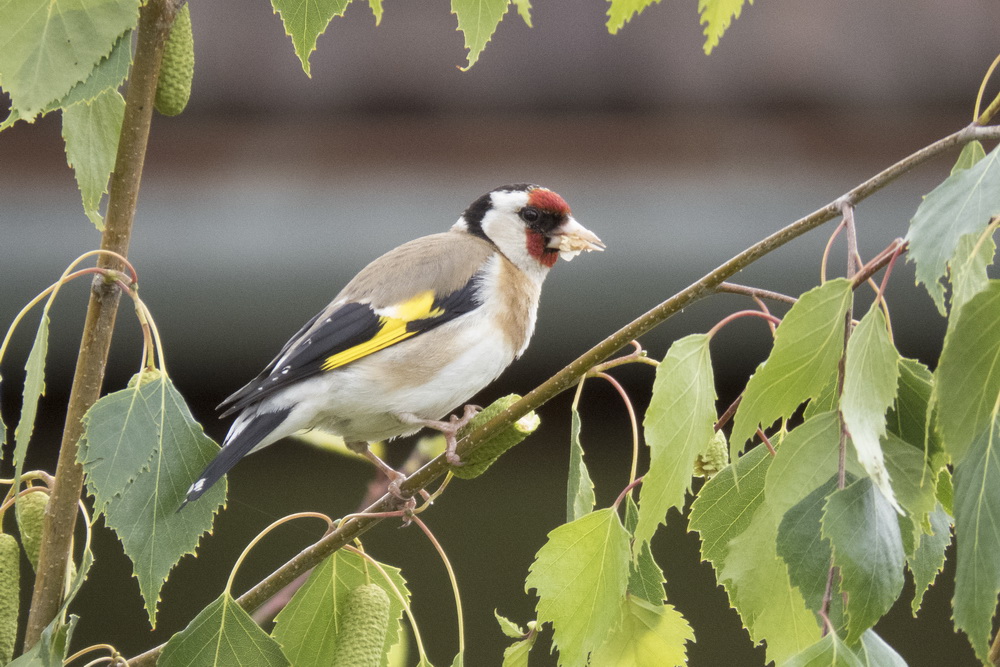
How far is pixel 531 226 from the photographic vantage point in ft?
6.83

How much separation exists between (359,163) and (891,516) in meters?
1.56

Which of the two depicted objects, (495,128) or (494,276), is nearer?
(494,276)

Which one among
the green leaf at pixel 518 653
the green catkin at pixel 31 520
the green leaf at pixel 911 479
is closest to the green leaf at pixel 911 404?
the green leaf at pixel 911 479

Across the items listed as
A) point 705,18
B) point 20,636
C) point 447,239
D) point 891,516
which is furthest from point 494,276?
point 20,636

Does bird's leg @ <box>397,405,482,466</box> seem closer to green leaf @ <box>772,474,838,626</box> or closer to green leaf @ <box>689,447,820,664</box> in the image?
green leaf @ <box>689,447,820,664</box>

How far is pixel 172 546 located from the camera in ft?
3.14

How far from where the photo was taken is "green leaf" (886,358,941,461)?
2.74ft

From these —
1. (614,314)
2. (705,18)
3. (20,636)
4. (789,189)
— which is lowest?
(20,636)

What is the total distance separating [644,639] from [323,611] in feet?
1.00

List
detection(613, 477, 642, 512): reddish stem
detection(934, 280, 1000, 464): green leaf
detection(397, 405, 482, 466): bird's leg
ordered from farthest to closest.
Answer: detection(397, 405, 482, 466): bird's leg, detection(613, 477, 642, 512): reddish stem, detection(934, 280, 1000, 464): green leaf

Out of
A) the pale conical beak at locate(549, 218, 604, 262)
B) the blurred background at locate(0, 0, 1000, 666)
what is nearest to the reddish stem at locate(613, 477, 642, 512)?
the pale conical beak at locate(549, 218, 604, 262)

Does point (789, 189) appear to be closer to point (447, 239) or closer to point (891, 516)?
point (447, 239)

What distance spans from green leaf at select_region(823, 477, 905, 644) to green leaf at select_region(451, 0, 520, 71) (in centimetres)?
→ 44

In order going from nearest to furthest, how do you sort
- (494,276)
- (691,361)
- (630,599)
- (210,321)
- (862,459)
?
1. (862,459)
2. (691,361)
3. (630,599)
4. (494,276)
5. (210,321)
